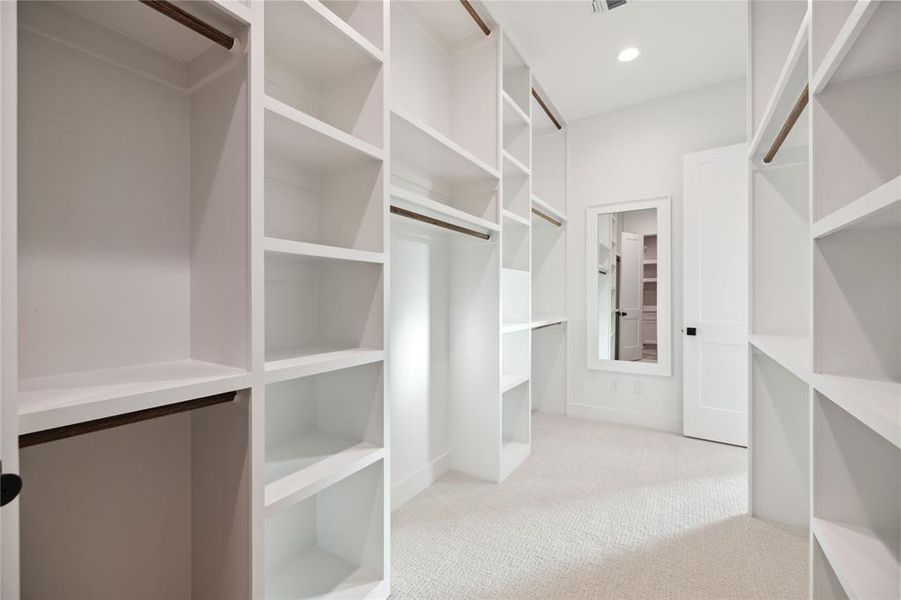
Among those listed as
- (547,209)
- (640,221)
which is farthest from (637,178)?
(547,209)

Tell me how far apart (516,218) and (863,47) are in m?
1.81

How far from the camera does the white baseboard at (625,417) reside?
342 cm

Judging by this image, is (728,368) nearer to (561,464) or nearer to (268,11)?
(561,464)

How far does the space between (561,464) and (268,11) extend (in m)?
2.84

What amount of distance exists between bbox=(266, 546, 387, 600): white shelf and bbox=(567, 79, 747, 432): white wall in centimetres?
278

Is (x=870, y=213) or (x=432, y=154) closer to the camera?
(x=870, y=213)

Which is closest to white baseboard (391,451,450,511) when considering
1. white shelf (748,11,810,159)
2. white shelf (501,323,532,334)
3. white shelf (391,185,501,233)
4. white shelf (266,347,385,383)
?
white shelf (501,323,532,334)

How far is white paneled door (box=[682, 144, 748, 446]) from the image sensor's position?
305 cm

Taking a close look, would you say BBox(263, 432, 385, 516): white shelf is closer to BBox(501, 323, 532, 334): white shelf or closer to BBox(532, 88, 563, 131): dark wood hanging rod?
BBox(501, 323, 532, 334): white shelf

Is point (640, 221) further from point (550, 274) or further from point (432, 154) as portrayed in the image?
point (432, 154)

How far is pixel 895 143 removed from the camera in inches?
40.3

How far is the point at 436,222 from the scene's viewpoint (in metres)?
2.00

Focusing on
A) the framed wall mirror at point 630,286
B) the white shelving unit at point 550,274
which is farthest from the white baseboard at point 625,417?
the framed wall mirror at point 630,286

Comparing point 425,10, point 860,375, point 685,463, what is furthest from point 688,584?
point 425,10
